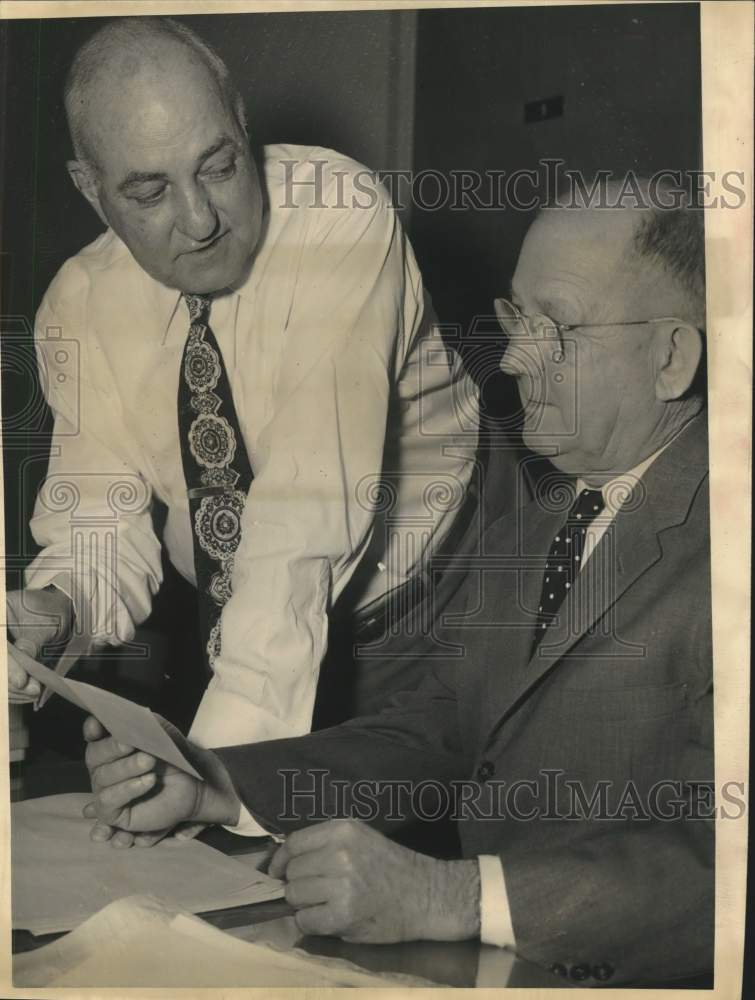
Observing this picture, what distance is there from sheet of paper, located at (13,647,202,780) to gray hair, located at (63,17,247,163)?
0.70m

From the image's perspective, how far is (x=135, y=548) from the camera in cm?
175

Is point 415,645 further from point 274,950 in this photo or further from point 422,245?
point 422,245

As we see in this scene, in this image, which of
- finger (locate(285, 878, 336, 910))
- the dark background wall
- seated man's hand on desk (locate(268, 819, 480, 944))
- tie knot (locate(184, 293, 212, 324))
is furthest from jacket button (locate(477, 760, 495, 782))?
tie knot (locate(184, 293, 212, 324))

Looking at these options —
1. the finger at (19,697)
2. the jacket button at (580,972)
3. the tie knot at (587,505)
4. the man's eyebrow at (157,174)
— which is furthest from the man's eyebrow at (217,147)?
the jacket button at (580,972)

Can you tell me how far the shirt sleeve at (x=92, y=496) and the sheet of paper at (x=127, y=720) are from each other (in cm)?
9

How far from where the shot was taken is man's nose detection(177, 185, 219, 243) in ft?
5.49

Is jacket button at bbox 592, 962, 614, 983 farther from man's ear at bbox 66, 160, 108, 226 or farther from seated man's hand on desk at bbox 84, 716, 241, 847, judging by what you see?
man's ear at bbox 66, 160, 108, 226

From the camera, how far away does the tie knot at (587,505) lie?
1.64m

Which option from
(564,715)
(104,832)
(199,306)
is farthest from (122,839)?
(199,306)

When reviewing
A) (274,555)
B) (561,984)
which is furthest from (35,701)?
(561,984)

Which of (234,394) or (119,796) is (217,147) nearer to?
(234,394)

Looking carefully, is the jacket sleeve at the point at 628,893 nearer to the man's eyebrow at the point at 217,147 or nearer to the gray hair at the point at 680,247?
the gray hair at the point at 680,247

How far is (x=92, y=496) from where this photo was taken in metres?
1.75

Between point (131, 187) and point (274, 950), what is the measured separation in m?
0.99
